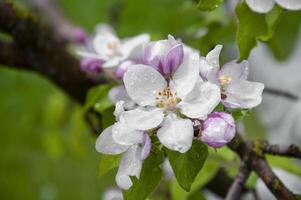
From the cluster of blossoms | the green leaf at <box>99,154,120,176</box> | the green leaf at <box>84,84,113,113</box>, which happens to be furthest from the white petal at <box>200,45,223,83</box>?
the green leaf at <box>84,84,113,113</box>

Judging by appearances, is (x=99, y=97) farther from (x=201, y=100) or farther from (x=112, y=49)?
(x=201, y=100)

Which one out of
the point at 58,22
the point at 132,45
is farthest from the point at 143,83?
the point at 58,22

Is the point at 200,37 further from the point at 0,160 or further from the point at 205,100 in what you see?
the point at 0,160

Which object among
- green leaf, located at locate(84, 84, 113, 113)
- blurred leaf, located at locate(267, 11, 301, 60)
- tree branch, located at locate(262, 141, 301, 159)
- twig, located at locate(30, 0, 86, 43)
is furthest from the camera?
twig, located at locate(30, 0, 86, 43)

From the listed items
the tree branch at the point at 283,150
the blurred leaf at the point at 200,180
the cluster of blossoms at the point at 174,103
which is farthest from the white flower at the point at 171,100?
the blurred leaf at the point at 200,180

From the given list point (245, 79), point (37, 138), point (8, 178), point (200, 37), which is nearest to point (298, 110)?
point (37, 138)

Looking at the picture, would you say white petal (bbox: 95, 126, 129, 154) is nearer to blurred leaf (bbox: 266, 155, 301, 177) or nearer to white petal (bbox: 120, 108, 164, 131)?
white petal (bbox: 120, 108, 164, 131)
